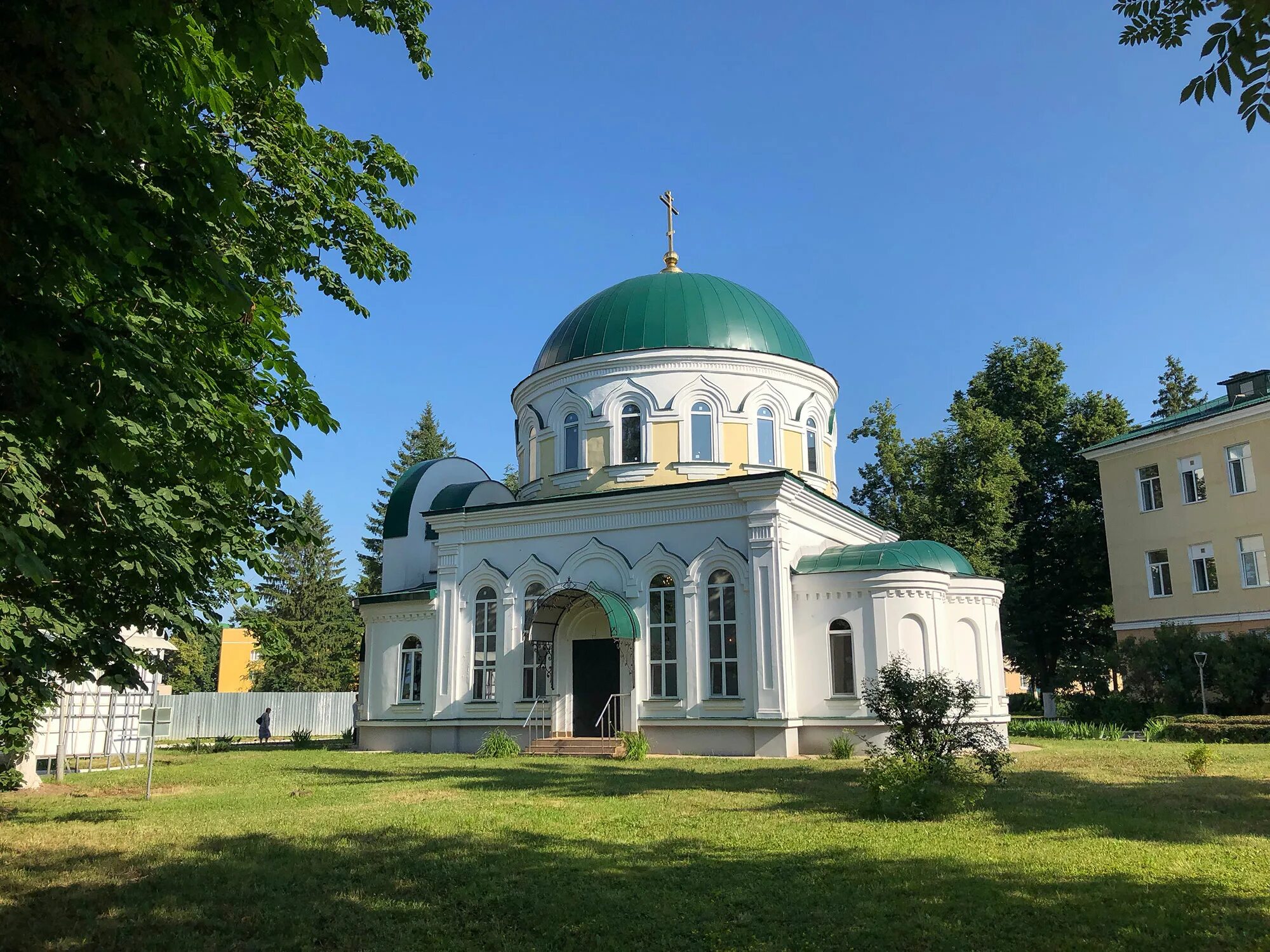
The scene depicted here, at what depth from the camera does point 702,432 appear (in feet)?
77.8

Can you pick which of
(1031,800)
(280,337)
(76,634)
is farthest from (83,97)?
(1031,800)

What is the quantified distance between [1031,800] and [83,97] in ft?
37.0

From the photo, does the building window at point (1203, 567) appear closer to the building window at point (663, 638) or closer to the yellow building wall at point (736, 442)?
the yellow building wall at point (736, 442)

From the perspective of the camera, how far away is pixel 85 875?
789 centimetres

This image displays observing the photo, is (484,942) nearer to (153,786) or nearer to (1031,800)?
(1031,800)

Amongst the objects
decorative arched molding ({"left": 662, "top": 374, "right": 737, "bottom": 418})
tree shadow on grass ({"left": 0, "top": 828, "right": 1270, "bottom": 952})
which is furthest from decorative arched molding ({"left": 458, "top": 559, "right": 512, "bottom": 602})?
tree shadow on grass ({"left": 0, "top": 828, "right": 1270, "bottom": 952})

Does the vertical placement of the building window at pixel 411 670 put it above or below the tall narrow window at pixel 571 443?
below

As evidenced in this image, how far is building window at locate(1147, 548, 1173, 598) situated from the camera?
31.0 metres

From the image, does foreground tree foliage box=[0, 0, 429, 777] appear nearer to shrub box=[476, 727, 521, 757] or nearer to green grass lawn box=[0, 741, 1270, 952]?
green grass lawn box=[0, 741, 1270, 952]

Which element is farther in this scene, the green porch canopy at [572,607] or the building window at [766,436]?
the building window at [766,436]

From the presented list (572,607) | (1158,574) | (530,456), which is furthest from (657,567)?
(1158,574)

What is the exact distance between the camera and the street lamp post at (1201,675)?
2483 centimetres

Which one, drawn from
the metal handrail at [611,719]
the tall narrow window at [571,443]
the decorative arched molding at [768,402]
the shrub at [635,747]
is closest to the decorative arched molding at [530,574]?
the tall narrow window at [571,443]

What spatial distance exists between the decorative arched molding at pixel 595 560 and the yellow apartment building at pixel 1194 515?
18684mm
